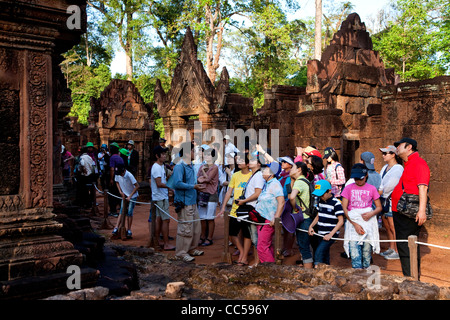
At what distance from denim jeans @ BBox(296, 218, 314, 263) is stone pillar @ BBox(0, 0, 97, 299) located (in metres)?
2.97

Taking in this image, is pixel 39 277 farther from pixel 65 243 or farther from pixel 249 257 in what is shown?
pixel 249 257

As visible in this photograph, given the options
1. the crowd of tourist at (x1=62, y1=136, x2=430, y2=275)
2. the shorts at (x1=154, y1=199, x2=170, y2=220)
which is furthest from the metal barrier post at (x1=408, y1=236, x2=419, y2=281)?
the shorts at (x1=154, y1=199, x2=170, y2=220)

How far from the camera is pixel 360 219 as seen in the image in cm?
520

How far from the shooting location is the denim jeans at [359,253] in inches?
202

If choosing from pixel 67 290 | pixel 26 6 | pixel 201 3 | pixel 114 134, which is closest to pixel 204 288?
pixel 67 290

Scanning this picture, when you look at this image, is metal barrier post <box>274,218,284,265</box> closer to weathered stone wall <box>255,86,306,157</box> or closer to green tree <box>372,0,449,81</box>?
weathered stone wall <box>255,86,306,157</box>

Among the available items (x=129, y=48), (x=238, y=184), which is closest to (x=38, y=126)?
(x=238, y=184)

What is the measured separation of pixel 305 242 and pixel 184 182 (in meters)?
2.29

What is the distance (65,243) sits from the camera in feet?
12.8

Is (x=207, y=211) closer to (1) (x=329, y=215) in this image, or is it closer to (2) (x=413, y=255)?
(1) (x=329, y=215)

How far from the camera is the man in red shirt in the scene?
480 centimetres

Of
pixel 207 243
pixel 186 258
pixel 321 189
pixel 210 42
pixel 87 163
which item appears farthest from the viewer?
pixel 210 42

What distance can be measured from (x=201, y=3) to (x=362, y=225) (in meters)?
→ 23.5

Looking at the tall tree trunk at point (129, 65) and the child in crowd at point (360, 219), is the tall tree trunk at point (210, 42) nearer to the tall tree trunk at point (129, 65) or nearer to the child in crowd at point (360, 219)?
the tall tree trunk at point (129, 65)
